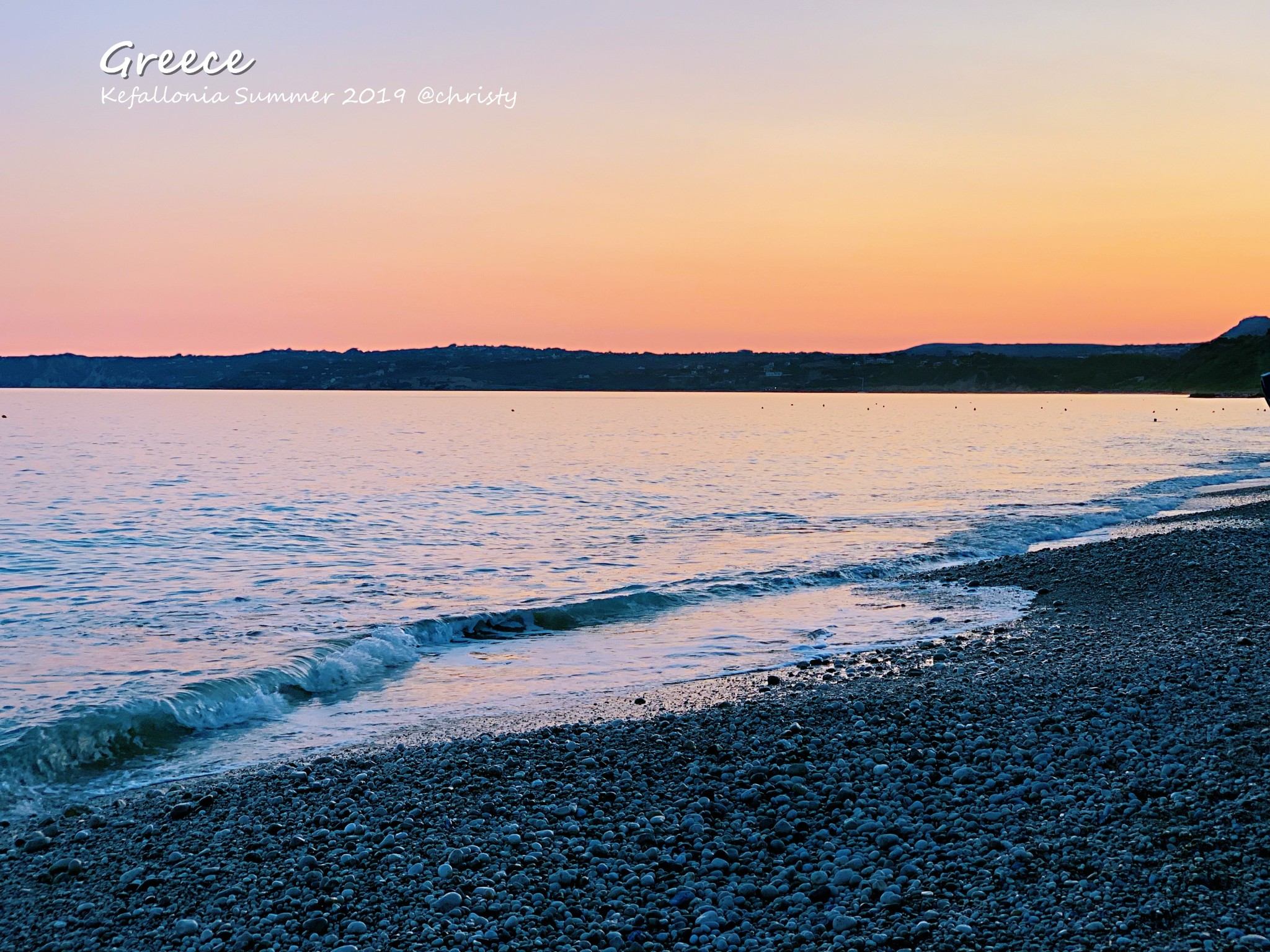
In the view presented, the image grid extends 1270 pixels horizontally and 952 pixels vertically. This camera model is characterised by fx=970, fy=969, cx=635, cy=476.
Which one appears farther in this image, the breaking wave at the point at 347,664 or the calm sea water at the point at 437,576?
the calm sea water at the point at 437,576

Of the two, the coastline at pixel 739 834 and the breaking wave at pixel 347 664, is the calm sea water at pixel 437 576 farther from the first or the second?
the coastline at pixel 739 834

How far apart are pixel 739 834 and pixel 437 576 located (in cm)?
1342

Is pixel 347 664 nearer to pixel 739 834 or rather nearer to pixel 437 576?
pixel 437 576

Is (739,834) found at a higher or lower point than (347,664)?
higher

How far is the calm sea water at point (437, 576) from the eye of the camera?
425 inches

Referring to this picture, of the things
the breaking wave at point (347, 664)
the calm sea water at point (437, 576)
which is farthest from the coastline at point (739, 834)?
the calm sea water at point (437, 576)

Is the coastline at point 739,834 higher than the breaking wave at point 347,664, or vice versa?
the coastline at point 739,834

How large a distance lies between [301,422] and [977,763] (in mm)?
103929

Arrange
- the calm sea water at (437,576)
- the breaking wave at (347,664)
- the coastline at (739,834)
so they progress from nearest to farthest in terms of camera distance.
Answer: the coastline at (739,834) < the breaking wave at (347,664) < the calm sea water at (437,576)

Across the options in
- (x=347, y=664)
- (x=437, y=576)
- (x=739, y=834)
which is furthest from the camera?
(x=437, y=576)

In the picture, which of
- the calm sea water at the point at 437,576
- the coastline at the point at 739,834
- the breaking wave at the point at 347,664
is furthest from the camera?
the calm sea water at the point at 437,576

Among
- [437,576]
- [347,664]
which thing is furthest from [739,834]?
[437,576]

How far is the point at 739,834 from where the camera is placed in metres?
6.55

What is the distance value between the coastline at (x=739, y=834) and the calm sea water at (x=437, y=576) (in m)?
1.94
